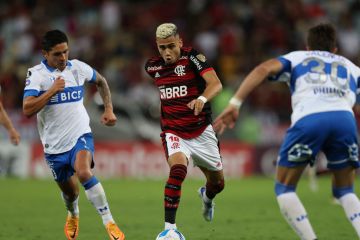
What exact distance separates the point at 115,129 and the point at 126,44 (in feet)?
11.4

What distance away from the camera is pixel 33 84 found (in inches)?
382

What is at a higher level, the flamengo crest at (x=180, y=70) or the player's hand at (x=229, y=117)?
the flamengo crest at (x=180, y=70)

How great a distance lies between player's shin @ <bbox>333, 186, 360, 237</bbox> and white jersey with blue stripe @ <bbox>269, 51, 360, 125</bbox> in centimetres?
82

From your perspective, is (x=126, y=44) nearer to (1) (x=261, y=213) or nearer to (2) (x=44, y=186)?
(2) (x=44, y=186)

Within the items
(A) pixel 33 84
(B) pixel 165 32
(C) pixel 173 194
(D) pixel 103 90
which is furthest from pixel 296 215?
(A) pixel 33 84

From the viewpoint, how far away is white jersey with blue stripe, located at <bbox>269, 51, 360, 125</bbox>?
25.8 ft

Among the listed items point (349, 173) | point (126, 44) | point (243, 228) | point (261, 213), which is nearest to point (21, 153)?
point (126, 44)

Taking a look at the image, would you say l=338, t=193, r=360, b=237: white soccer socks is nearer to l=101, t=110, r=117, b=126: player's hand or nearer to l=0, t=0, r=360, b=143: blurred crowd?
l=101, t=110, r=117, b=126: player's hand

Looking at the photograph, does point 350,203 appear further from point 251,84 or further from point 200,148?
point 200,148

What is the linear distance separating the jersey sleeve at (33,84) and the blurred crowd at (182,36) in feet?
41.6

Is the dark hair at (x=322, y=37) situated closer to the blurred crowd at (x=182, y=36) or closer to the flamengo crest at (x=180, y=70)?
the flamengo crest at (x=180, y=70)

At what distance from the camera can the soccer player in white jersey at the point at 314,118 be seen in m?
7.80

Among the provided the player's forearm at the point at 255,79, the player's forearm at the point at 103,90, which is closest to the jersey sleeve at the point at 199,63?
the player's forearm at the point at 103,90

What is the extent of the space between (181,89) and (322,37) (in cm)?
259
